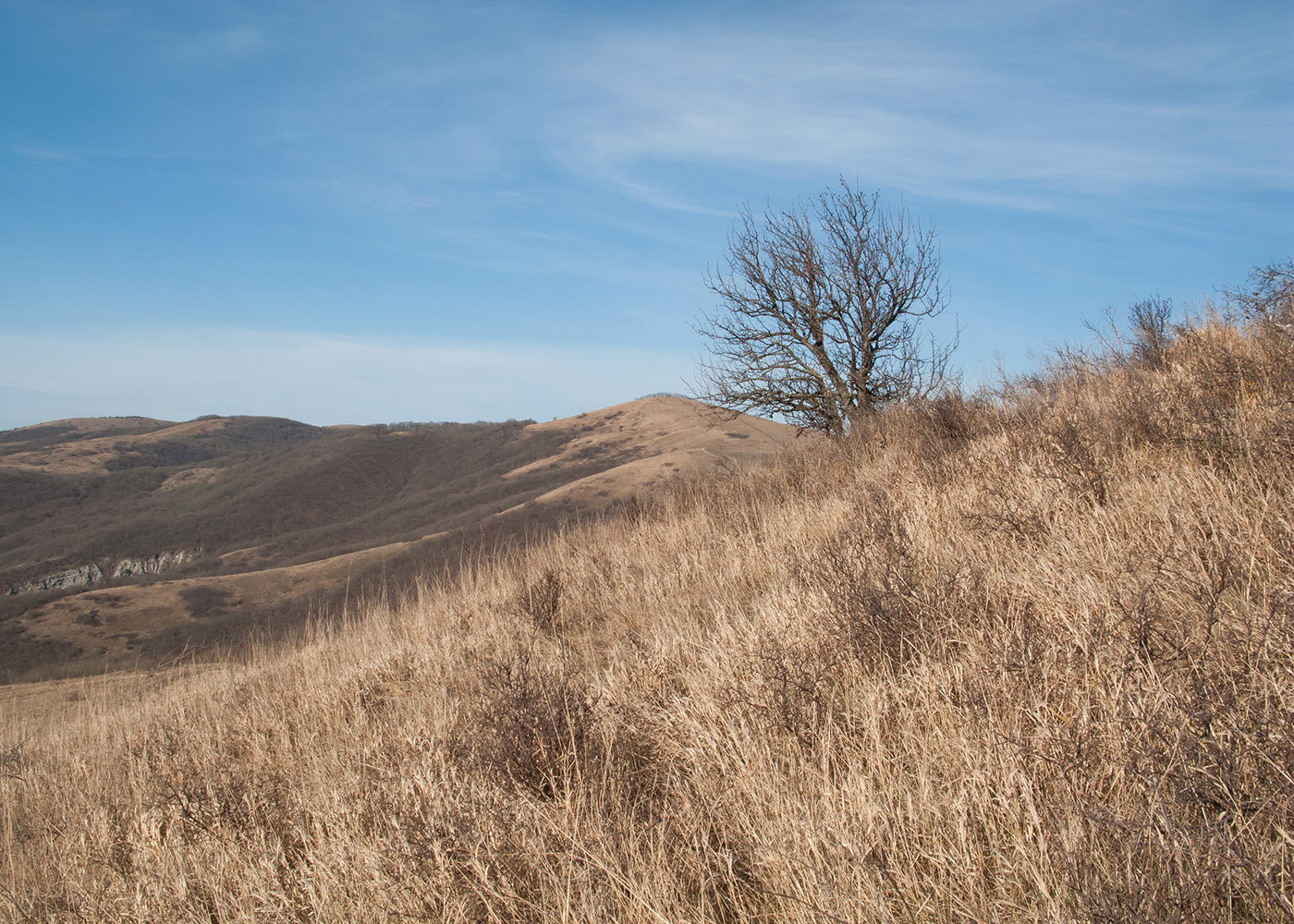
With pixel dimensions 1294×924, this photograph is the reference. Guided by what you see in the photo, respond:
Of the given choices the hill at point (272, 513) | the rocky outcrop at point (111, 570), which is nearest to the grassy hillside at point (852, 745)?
the hill at point (272, 513)

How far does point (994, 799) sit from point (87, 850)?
4.51m

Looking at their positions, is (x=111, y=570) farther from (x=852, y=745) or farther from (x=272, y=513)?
(x=852, y=745)

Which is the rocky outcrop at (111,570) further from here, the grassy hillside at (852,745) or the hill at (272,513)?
the grassy hillside at (852,745)

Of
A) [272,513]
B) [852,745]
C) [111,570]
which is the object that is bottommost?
[111,570]

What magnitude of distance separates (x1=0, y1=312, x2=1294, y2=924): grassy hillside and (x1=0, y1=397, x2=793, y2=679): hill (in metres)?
5.16

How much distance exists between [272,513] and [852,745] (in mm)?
48213

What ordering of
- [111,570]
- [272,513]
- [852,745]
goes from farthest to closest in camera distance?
[272,513] → [111,570] → [852,745]

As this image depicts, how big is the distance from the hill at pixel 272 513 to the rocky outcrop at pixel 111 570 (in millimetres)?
107

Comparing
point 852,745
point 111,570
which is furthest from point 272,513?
point 852,745

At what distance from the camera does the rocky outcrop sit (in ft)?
117

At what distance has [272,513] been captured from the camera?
43.7 metres

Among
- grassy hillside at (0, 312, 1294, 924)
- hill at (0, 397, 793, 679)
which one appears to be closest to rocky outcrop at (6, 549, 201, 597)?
hill at (0, 397, 793, 679)

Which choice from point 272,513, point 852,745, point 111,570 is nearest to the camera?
point 852,745

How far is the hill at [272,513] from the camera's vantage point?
1995 cm
